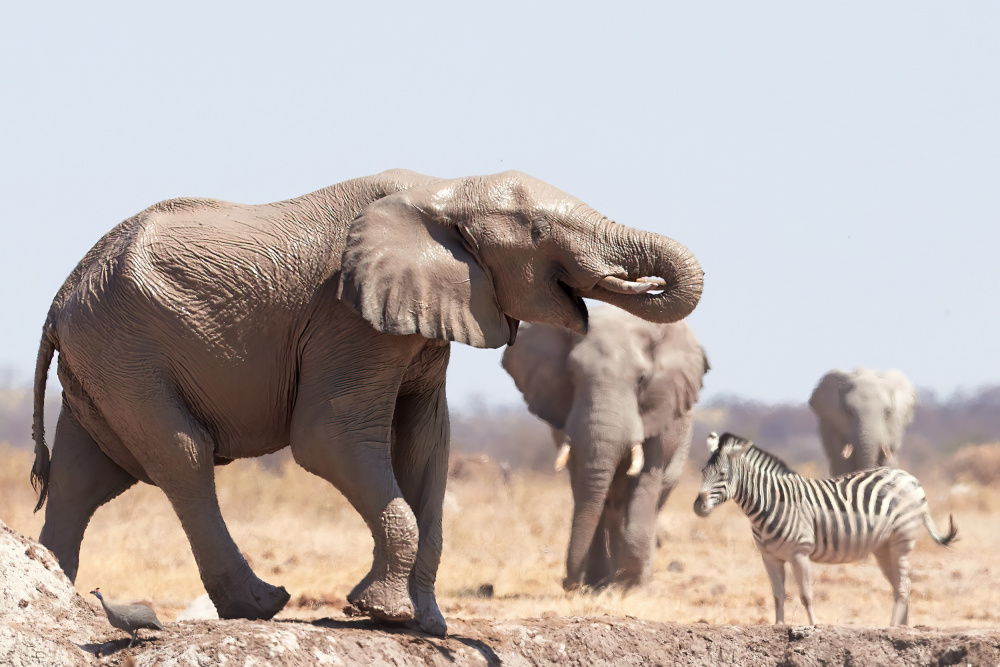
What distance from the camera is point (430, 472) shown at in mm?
6984

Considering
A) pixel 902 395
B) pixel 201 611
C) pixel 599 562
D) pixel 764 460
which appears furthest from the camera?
pixel 902 395

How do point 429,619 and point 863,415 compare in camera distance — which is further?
point 863,415

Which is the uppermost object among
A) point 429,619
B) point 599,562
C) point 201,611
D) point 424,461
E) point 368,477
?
point 424,461

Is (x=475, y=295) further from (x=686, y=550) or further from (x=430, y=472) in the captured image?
(x=686, y=550)

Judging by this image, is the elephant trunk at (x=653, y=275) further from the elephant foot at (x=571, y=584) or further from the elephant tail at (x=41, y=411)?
the elephant foot at (x=571, y=584)

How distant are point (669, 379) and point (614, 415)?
954 mm

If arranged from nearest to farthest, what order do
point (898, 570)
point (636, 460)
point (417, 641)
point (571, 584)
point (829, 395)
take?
point (417, 641)
point (898, 570)
point (571, 584)
point (636, 460)
point (829, 395)

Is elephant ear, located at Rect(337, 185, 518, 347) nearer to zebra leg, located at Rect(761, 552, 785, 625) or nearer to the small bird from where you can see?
the small bird

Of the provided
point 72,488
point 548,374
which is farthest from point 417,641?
point 548,374

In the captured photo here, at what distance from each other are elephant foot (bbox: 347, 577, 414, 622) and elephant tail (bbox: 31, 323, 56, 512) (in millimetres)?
1752

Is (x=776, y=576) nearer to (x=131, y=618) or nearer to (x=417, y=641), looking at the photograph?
(x=417, y=641)

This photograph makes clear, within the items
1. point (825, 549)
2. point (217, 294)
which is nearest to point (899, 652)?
point (825, 549)

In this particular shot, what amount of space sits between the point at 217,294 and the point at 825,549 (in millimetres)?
4746

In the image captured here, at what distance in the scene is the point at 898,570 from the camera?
9.71 metres
